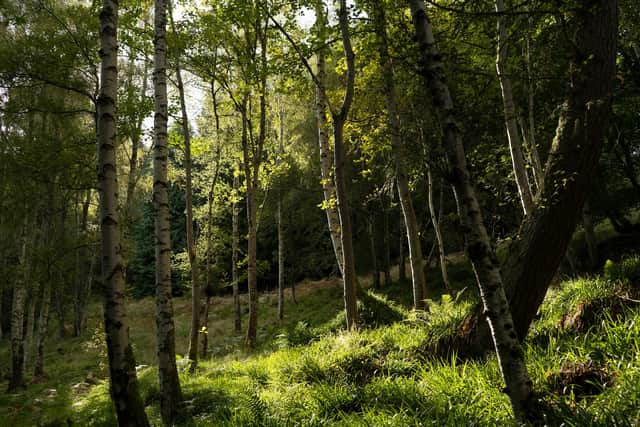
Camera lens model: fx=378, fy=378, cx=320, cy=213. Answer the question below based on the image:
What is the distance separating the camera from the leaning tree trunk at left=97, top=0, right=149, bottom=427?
3.94m

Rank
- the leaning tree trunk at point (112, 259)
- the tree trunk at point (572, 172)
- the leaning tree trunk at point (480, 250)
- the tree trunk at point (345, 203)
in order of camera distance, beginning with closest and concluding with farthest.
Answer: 1. the leaning tree trunk at point (480, 250)
2. the tree trunk at point (572, 172)
3. the leaning tree trunk at point (112, 259)
4. the tree trunk at point (345, 203)

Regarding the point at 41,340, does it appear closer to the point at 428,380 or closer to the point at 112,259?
the point at 112,259

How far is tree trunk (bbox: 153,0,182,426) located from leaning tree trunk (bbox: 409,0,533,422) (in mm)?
4338

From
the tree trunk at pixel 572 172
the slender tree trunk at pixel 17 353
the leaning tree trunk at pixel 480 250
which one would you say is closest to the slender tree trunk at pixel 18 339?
the slender tree trunk at pixel 17 353

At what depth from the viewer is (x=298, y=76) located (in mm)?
6066

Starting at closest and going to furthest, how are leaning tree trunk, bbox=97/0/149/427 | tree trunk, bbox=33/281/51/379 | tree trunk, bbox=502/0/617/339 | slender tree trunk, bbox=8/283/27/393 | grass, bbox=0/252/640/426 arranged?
grass, bbox=0/252/640/426, tree trunk, bbox=502/0/617/339, leaning tree trunk, bbox=97/0/149/427, slender tree trunk, bbox=8/283/27/393, tree trunk, bbox=33/281/51/379

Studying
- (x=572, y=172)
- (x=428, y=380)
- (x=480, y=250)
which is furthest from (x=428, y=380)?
(x=572, y=172)

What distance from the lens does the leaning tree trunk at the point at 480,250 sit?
259 cm

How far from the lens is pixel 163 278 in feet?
18.4

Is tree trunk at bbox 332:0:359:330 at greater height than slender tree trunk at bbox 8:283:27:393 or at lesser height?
greater

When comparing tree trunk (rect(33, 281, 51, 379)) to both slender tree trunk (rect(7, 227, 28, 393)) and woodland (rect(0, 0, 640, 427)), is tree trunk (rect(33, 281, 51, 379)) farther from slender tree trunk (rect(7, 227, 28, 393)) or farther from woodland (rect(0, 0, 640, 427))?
slender tree trunk (rect(7, 227, 28, 393))

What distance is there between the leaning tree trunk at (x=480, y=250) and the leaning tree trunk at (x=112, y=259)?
3501 millimetres

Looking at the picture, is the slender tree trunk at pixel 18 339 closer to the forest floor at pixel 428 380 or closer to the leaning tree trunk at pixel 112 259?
the forest floor at pixel 428 380

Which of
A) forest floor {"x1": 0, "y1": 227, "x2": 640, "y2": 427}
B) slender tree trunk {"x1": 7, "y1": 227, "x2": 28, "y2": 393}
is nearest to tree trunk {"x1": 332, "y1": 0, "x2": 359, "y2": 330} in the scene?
forest floor {"x1": 0, "y1": 227, "x2": 640, "y2": 427}
